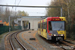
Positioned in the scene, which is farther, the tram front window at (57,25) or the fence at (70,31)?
the fence at (70,31)

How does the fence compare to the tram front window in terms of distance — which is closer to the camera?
the tram front window

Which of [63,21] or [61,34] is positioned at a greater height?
[63,21]

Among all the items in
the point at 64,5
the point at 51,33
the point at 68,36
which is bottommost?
the point at 68,36

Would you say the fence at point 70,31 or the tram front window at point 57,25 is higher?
the tram front window at point 57,25

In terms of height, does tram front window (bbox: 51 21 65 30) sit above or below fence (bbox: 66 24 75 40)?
above

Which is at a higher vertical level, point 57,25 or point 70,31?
point 57,25

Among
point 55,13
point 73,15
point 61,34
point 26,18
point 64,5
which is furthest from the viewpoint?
point 26,18

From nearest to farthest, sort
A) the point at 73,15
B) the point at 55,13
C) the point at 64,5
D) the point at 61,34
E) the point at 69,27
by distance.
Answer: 1. the point at 61,34
2. the point at 73,15
3. the point at 69,27
4. the point at 64,5
5. the point at 55,13

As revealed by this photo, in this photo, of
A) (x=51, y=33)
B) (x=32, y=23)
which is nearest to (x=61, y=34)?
(x=51, y=33)

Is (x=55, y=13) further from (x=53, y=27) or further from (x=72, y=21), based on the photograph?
(x=53, y=27)

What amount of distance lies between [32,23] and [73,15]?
36204mm

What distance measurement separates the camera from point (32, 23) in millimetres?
54219

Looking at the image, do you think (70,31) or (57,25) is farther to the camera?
(70,31)

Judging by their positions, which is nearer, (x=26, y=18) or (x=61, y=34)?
A: (x=61, y=34)
